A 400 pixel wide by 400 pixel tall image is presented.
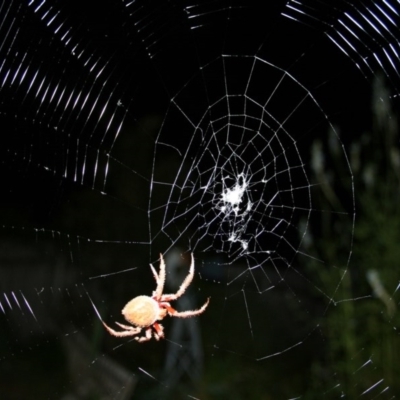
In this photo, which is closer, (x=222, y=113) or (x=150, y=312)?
(x=150, y=312)

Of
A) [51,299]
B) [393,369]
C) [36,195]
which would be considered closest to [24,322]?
[51,299]

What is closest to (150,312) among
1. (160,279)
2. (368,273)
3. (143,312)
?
(143,312)

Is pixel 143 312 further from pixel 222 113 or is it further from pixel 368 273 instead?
pixel 222 113

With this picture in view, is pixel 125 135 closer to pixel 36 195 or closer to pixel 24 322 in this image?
pixel 24 322

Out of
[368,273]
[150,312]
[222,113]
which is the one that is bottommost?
[368,273]

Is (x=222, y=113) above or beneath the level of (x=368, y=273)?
above

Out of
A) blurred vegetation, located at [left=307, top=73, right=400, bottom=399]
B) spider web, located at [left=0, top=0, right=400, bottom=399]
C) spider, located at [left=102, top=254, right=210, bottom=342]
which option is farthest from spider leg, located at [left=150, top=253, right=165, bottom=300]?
blurred vegetation, located at [left=307, top=73, right=400, bottom=399]

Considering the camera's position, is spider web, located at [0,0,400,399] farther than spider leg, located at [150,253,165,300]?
No

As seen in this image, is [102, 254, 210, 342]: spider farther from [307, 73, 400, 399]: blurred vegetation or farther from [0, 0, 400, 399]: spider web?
[307, 73, 400, 399]: blurred vegetation
